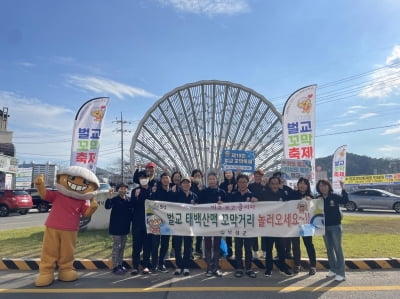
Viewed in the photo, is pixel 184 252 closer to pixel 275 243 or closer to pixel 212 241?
pixel 212 241

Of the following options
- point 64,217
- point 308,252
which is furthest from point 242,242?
point 64,217

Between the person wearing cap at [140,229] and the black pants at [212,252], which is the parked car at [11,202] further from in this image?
the black pants at [212,252]

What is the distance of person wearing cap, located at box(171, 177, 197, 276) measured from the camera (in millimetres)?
6125

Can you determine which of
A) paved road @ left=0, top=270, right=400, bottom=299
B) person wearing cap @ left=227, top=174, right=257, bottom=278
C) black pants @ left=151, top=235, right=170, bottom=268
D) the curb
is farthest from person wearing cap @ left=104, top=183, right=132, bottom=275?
person wearing cap @ left=227, top=174, right=257, bottom=278

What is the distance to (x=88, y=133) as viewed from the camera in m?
11.0

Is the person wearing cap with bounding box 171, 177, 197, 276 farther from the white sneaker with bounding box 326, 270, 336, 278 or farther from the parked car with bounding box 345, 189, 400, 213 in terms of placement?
the parked car with bounding box 345, 189, 400, 213

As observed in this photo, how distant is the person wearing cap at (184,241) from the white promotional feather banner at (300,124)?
5.43 metres

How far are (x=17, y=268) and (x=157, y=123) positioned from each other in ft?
74.5

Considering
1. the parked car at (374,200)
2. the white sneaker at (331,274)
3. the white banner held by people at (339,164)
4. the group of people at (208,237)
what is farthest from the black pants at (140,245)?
the parked car at (374,200)

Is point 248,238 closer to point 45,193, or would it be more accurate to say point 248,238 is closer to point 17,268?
point 45,193

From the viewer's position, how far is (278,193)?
6.73m

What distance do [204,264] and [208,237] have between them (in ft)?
1.88

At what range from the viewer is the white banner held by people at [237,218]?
636 cm

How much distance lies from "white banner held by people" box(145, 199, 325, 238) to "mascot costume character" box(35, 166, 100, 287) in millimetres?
1204
